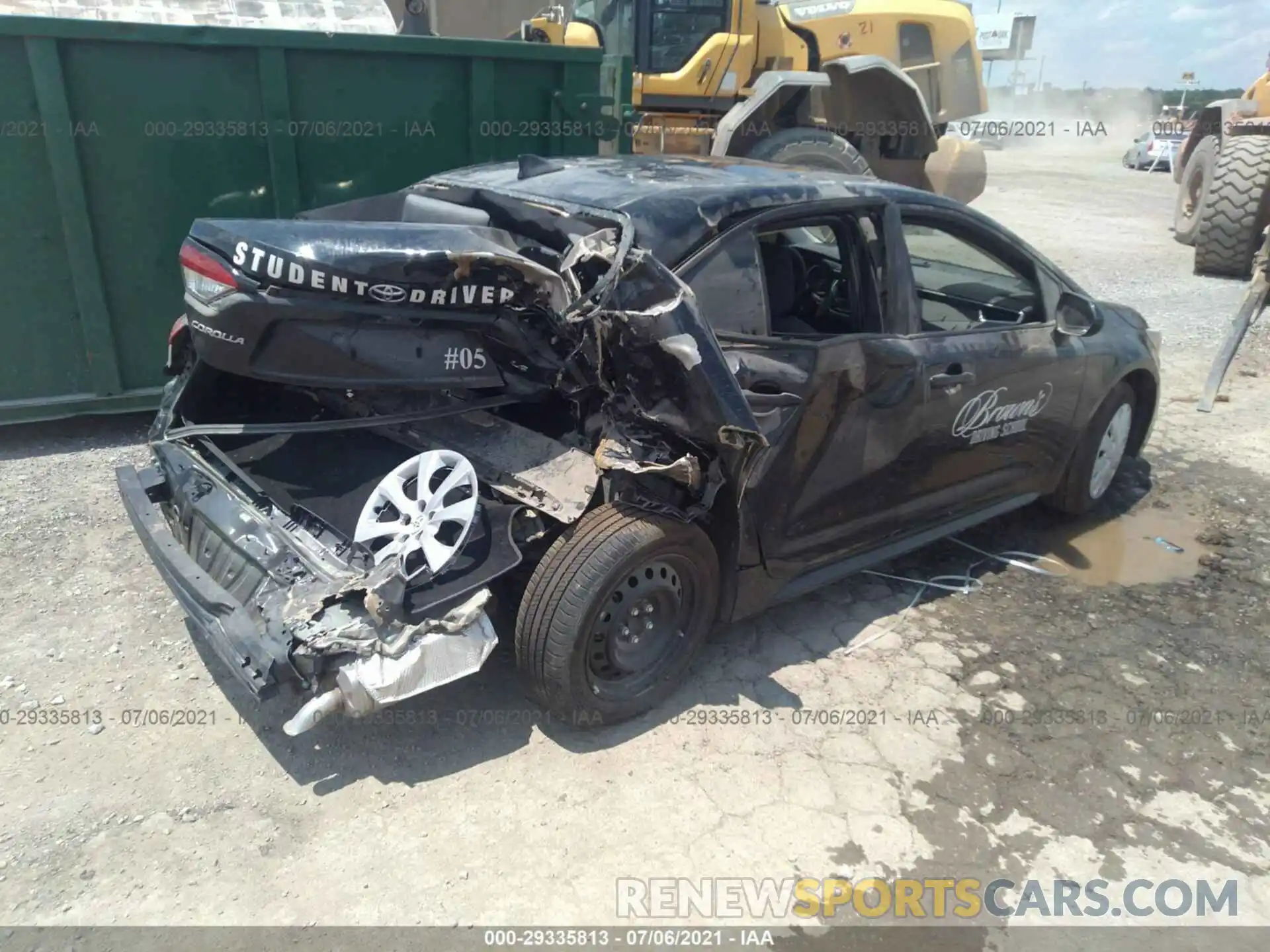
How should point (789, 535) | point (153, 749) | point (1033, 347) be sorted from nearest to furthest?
1. point (153, 749)
2. point (789, 535)
3. point (1033, 347)

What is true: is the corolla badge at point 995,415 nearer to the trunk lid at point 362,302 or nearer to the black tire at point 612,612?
the black tire at point 612,612

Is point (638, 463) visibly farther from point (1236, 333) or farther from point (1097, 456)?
point (1236, 333)

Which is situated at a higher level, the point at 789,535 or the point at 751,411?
the point at 751,411

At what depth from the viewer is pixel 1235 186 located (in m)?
10.6

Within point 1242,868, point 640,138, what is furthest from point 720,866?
point 640,138

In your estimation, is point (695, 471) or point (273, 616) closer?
point (273, 616)

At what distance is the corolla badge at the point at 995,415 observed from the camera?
3805mm

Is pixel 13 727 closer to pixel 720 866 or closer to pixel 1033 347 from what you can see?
pixel 720 866

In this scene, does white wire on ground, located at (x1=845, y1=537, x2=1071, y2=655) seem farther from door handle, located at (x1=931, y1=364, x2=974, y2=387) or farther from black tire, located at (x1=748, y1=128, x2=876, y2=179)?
black tire, located at (x1=748, y1=128, x2=876, y2=179)

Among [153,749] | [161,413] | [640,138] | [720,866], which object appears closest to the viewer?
[720,866]

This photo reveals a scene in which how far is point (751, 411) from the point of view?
3.02 meters

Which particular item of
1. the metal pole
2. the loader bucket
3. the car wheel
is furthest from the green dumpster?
the loader bucket

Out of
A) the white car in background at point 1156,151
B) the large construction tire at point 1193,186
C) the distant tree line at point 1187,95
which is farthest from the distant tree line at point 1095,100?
the large construction tire at point 1193,186

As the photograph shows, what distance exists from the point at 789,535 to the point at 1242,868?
1680 mm
